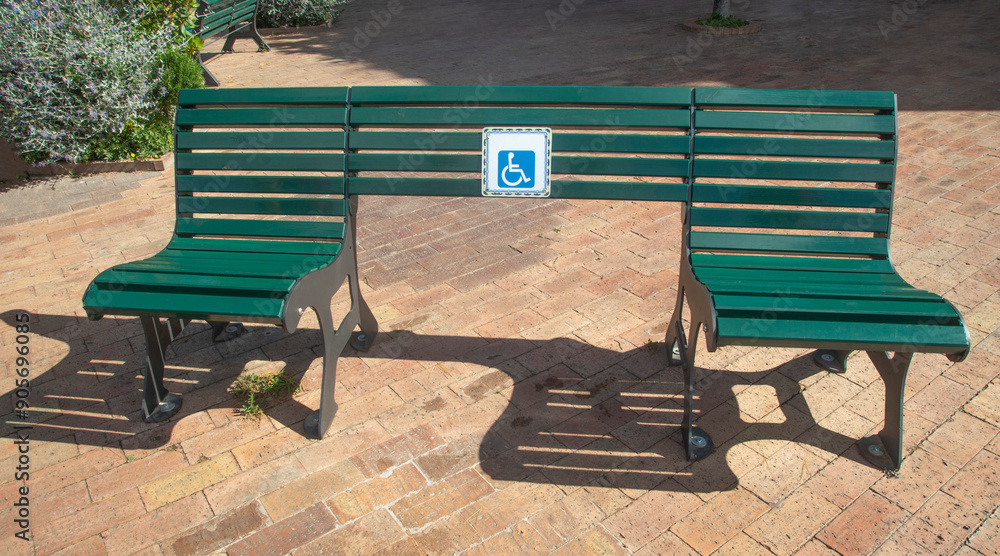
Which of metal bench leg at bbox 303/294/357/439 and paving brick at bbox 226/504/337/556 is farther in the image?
metal bench leg at bbox 303/294/357/439

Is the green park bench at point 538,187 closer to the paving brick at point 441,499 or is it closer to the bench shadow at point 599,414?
the bench shadow at point 599,414

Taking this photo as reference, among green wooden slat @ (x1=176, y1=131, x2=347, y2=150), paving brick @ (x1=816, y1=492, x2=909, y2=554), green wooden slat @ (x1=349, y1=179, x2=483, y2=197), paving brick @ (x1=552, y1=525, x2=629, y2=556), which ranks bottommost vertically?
paving brick @ (x1=816, y1=492, x2=909, y2=554)

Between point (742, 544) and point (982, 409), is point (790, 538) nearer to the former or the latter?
point (742, 544)

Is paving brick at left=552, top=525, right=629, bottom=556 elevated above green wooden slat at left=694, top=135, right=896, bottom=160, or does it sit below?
below

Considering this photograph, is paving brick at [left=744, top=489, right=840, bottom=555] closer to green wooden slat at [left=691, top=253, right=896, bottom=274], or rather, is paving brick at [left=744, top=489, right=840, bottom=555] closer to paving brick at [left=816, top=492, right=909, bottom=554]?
paving brick at [left=816, top=492, right=909, bottom=554]

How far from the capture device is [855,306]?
2.59 m

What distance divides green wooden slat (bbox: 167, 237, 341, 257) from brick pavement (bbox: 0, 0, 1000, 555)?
0.63m

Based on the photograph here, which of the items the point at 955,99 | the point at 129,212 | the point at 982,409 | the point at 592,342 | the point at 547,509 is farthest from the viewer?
the point at 955,99

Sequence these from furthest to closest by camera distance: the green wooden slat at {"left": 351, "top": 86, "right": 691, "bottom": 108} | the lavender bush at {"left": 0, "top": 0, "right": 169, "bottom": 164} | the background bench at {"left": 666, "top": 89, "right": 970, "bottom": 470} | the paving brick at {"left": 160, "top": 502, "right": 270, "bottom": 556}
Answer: the lavender bush at {"left": 0, "top": 0, "right": 169, "bottom": 164}, the green wooden slat at {"left": 351, "top": 86, "right": 691, "bottom": 108}, the background bench at {"left": 666, "top": 89, "right": 970, "bottom": 470}, the paving brick at {"left": 160, "top": 502, "right": 270, "bottom": 556}

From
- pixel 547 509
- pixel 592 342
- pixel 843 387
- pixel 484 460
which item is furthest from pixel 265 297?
pixel 843 387

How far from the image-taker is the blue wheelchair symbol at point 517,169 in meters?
3.26

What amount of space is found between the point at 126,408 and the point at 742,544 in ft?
8.73

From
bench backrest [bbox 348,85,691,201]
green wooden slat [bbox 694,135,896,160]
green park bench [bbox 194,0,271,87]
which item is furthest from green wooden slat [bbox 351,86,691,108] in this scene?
green park bench [bbox 194,0,271,87]

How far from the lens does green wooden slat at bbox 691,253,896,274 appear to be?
3.02 metres
